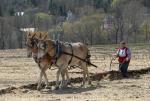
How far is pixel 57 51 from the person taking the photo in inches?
620

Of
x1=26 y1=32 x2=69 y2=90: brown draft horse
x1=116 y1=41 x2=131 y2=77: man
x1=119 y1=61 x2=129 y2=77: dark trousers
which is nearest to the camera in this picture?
x1=26 y1=32 x2=69 y2=90: brown draft horse

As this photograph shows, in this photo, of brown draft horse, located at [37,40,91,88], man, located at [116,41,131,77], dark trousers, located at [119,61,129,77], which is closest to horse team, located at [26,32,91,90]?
brown draft horse, located at [37,40,91,88]

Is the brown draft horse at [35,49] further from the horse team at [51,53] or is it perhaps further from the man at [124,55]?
the man at [124,55]

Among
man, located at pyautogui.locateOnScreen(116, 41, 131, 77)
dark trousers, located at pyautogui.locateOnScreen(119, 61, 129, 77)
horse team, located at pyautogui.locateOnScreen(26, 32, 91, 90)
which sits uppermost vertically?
horse team, located at pyautogui.locateOnScreen(26, 32, 91, 90)

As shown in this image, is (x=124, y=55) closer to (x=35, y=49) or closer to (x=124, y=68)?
(x=124, y=68)

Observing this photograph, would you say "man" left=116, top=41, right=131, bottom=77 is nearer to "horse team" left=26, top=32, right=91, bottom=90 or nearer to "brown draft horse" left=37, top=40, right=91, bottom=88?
"brown draft horse" left=37, top=40, right=91, bottom=88

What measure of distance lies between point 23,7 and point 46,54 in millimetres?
154950

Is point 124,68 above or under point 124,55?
under

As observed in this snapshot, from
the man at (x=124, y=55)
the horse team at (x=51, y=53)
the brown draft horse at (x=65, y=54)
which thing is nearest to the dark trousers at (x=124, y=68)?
the man at (x=124, y=55)

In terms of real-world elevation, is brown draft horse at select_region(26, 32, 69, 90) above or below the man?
Result: above

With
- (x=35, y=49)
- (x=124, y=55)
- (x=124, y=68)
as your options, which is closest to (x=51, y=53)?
(x=35, y=49)

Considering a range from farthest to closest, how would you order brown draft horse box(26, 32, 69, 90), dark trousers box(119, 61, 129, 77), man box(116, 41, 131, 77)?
dark trousers box(119, 61, 129, 77) → man box(116, 41, 131, 77) → brown draft horse box(26, 32, 69, 90)

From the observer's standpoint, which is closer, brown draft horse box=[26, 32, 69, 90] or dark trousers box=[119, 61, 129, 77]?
brown draft horse box=[26, 32, 69, 90]

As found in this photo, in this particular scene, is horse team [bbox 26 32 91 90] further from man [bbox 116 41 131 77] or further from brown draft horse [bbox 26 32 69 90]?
man [bbox 116 41 131 77]
